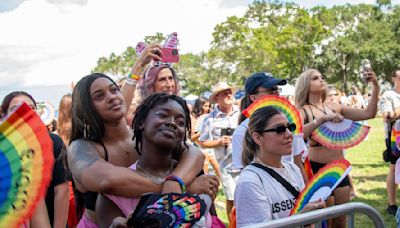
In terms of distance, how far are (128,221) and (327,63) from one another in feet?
160

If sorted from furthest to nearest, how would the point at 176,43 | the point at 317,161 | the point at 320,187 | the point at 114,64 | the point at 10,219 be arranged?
the point at 114,64, the point at 317,161, the point at 176,43, the point at 320,187, the point at 10,219

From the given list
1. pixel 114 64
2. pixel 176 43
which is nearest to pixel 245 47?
pixel 114 64

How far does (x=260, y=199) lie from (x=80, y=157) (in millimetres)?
1032

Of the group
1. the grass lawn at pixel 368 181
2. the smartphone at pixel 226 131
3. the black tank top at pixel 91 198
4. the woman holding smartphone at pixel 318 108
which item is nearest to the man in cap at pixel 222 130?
the smartphone at pixel 226 131

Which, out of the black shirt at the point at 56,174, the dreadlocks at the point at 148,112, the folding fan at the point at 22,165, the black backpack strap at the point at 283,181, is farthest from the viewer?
the black shirt at the point at 56,174

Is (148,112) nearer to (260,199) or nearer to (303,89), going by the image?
(260,199)

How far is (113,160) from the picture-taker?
208cm

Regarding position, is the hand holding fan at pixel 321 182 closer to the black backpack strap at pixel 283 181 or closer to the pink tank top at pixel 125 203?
the black backpack strap at pixel 283 181

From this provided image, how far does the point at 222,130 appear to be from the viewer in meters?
5.82

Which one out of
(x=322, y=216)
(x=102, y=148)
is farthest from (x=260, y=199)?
(x=102, y=148)

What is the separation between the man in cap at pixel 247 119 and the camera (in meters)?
3.38

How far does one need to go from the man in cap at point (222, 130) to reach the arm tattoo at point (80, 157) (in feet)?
11.3

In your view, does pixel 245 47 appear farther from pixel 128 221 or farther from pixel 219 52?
pixel 128 221

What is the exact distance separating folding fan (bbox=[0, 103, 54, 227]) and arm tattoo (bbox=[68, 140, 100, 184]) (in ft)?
1.41
